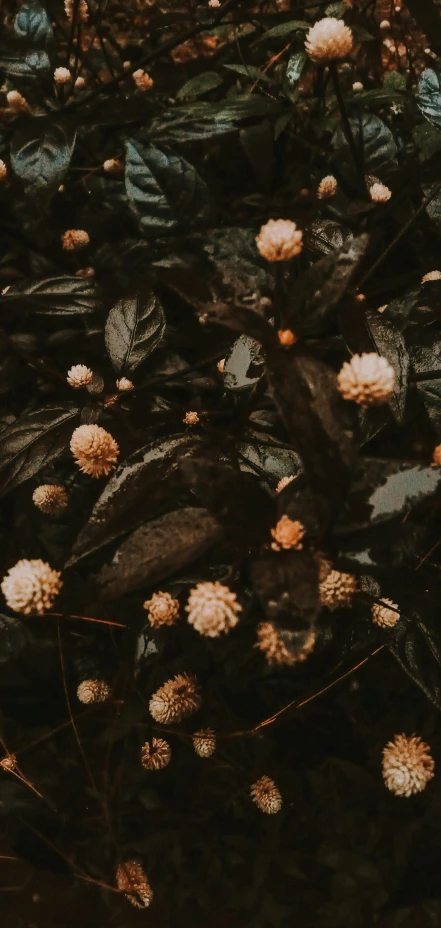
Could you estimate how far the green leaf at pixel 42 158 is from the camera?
831mm

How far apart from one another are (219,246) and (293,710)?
0.58m

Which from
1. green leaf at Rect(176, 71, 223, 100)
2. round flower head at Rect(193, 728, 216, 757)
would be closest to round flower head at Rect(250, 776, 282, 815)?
round flower head at Rect(193, 728, 216, 757)

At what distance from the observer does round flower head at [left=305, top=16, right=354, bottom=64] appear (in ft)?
2.30

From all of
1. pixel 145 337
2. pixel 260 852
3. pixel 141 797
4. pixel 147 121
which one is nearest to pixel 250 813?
pixel 260 852

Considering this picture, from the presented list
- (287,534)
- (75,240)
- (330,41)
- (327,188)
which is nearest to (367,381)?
(287,534)

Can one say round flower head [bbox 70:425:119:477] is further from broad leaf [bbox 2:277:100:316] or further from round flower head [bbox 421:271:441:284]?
round flower head [bbox 421:271:441:284]

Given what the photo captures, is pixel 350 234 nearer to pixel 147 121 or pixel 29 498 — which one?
pixel 147 121

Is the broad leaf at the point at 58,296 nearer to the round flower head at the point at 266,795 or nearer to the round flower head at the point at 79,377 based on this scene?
the round flower head at the point at 79,377

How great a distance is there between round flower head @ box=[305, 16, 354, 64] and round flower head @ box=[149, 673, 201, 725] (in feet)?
2.41

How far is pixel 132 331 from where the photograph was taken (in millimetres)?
820

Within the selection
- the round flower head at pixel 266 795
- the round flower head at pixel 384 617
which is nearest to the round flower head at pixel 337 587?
the round flower head at pixel 384 617

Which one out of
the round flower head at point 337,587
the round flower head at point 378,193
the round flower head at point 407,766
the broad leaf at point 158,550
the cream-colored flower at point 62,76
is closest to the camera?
the broad leaf at point 158,550

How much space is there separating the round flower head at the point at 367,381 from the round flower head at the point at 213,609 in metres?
0.20

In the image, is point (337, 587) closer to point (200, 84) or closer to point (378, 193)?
point (378, 193)
